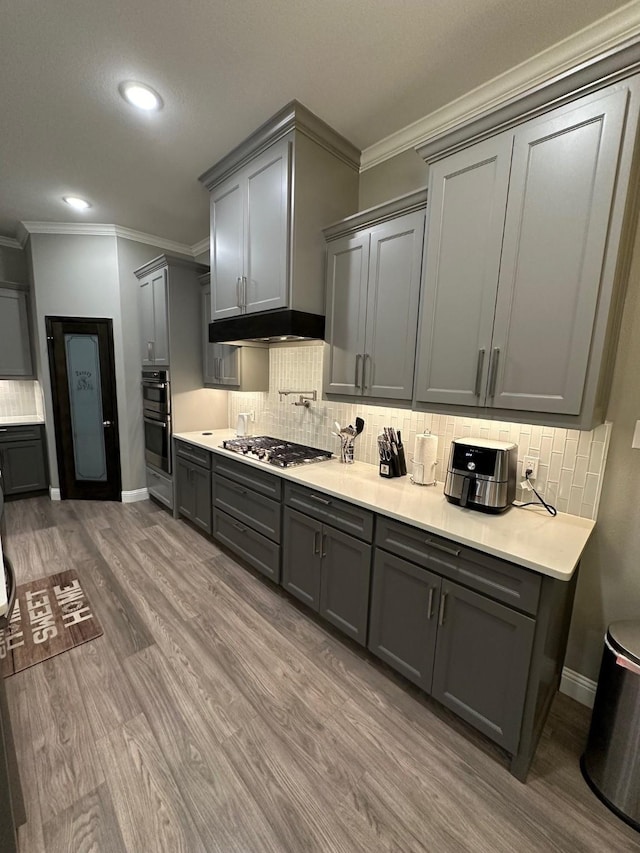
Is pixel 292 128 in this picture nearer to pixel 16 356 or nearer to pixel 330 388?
pixel 330 388

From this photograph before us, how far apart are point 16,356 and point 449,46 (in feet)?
16.2

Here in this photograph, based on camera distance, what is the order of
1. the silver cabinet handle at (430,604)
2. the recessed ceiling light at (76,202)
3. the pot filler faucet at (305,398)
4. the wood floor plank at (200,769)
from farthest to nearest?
1. the recessed ceiling light at (76,202)
2. the pot filler faucet at (305,398)
3. the silver cabinet handle at (430,604)
4. the wood floor plank at (200,769)

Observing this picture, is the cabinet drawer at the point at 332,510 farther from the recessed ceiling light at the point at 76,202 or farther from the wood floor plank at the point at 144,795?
the recessed ceiling light at the point at 76,202

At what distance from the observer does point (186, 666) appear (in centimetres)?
192

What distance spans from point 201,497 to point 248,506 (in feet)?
2.64

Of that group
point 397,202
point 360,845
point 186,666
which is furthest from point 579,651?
point 397,202

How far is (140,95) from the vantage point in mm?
1928

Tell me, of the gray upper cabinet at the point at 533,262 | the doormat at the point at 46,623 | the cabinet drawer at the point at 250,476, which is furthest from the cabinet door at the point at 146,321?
the gray upper cabinet at the point at 533,262

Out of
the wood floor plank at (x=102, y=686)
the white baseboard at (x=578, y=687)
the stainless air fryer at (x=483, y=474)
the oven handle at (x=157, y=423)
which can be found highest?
the stainless air fryer at (x=483, y=474)

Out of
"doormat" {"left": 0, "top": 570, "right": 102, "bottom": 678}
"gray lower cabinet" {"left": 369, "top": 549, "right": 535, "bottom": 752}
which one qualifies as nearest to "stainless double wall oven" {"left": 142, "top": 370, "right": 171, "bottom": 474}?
"doormat" {"left": 0, "top": 570, "right": 102, "bottom": 678}

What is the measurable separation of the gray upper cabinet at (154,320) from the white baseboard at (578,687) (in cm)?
381

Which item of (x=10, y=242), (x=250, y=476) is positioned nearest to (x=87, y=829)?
(x=250, y=476)

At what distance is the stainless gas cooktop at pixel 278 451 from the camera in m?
2.49

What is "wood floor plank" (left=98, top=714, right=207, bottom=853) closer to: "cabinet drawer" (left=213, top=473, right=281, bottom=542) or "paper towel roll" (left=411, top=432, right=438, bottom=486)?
"cabinet drawer" (left=213, top=473, right=281, bottom=542)
